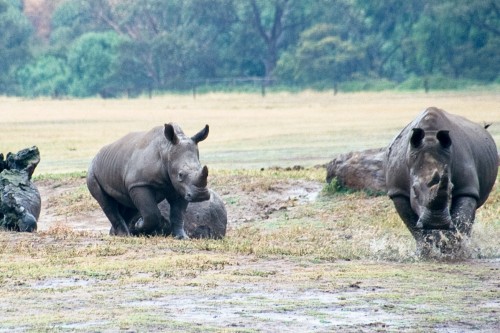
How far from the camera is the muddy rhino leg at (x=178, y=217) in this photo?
1389cm

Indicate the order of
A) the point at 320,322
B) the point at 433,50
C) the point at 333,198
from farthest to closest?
the point at 433,50 → the point at 333,198 → the point at 320,322

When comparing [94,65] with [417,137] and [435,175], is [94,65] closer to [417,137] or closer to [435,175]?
[417,137]

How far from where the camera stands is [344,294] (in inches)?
385

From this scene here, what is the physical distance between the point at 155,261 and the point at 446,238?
2.54m

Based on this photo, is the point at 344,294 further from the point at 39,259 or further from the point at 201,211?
the point at 201,211

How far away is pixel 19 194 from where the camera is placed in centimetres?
1520

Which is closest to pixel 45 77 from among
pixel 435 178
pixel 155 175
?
pixel 155 175

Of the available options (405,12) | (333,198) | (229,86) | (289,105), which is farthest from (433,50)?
(333,198)

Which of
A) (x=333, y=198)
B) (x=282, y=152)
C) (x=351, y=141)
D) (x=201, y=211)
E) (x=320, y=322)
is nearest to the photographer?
(x=320, y=322)

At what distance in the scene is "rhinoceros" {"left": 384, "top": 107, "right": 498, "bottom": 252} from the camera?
36.9 ft

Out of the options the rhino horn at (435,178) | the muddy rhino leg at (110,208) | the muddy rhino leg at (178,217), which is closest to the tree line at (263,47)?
the muddy rhino leg at (110,208)

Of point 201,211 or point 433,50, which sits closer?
point 201,211

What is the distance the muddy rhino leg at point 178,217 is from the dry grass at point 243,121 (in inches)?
415

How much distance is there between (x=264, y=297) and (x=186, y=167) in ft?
13.2
